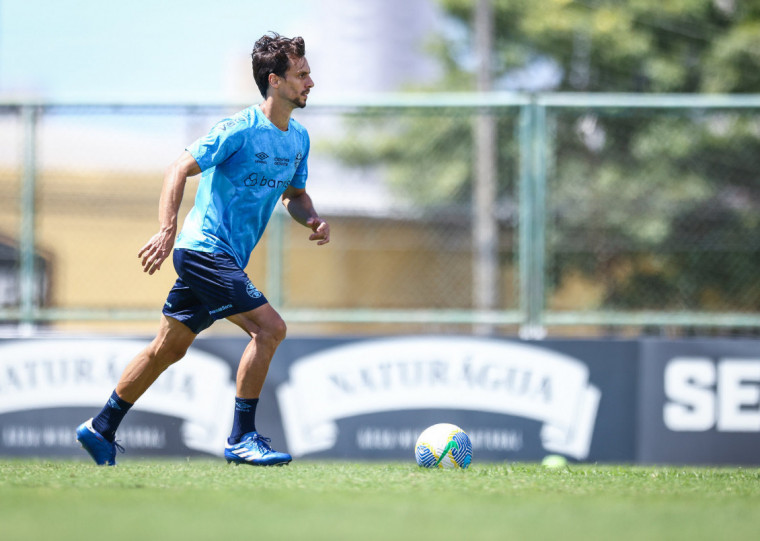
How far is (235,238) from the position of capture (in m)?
5.57

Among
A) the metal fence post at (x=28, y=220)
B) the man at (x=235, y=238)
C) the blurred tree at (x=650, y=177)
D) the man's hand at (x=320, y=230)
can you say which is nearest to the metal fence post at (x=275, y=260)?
the blurred tree at (x=650, y=177)

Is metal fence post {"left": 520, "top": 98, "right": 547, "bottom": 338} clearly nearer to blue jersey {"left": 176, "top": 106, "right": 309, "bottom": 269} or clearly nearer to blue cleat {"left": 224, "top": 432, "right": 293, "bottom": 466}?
blue jersey {"left": 176, "top": 106, "right": 309, "bottom": 269}

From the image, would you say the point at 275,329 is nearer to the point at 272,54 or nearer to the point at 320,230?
the point at 320,230

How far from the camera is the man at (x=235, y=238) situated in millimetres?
5406

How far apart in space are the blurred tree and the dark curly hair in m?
3.54

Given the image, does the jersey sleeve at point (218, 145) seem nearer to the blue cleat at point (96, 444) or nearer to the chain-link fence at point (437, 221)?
the blue cleat at point (96, 444)

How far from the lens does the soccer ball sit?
18.5ft

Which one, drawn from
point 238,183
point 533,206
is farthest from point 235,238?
point 533,206

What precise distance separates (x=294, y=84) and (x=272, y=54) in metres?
0.21

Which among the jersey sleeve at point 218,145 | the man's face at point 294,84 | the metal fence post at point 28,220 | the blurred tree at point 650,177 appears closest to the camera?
the jersey sleeve at point 218,145

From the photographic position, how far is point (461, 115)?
8945mm

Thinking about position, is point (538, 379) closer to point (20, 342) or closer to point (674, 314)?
point (674, 314)

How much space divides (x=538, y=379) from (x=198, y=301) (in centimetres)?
365

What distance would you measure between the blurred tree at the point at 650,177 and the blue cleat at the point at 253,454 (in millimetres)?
4385
